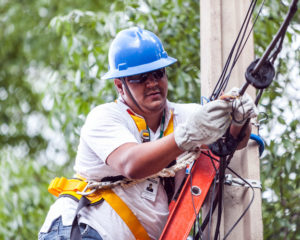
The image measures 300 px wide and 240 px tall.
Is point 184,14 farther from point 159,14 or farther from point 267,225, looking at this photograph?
point 267,225

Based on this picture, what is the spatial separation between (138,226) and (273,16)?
230cm

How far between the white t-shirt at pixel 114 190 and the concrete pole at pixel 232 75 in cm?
27

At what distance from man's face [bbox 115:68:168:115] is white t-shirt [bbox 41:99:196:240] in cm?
10

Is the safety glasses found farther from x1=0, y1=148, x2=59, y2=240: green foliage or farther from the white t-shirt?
x1=0, y1=148, x2=59, y2=240: green foliage

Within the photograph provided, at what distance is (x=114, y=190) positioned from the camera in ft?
9.08

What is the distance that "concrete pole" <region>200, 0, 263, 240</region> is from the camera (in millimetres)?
2717

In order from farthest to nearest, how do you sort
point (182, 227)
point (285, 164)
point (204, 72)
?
point (285, 164) < point (204, 72) < point (182, 227)

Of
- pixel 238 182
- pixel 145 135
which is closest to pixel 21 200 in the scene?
pixel 145 135

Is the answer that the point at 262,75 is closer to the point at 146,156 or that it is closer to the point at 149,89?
the point at 146,156

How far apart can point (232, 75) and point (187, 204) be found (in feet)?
2.38

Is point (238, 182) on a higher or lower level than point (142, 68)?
lower

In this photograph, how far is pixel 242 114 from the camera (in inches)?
90.4

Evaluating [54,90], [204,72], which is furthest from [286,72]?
[54,90]

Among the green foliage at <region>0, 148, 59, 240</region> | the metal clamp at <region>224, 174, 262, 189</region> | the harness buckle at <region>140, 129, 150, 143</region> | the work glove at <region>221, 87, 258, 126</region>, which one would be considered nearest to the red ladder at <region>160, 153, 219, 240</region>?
the metal clamp at <region>224, 174, 262, 189</region>
